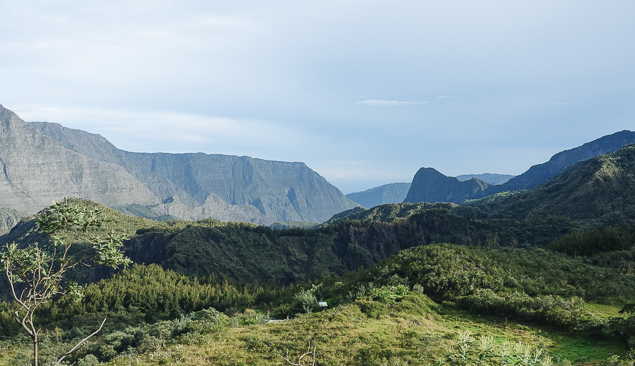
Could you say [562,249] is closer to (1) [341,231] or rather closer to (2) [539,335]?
(2) [539,335]

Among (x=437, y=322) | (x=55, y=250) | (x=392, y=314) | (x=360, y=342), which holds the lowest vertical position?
(x=437, y=322)

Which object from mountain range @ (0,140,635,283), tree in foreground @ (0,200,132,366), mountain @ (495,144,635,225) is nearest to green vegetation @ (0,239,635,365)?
tree in foreground @ (0,200,132,366)

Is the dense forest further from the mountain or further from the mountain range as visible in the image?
the mountain

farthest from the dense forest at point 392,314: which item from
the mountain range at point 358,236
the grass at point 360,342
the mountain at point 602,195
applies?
the mountain at point 602,195

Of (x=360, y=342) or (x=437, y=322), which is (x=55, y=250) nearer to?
(x=360, y=342)

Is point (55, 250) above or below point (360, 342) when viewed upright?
above

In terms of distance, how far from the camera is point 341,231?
190750 millimetres

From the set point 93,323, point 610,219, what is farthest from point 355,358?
point 610,219

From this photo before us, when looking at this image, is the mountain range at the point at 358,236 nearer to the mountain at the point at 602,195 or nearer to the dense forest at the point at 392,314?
the mountain at the point at 602,195

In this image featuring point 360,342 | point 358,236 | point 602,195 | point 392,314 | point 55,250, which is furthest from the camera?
point 358,236

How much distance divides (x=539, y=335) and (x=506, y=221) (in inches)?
6225

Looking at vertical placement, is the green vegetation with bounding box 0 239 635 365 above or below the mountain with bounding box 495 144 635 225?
below

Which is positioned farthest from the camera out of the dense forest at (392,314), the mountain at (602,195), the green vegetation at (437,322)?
the mountain at (602,195)

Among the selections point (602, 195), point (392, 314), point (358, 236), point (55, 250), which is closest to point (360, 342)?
point (392, 314)
